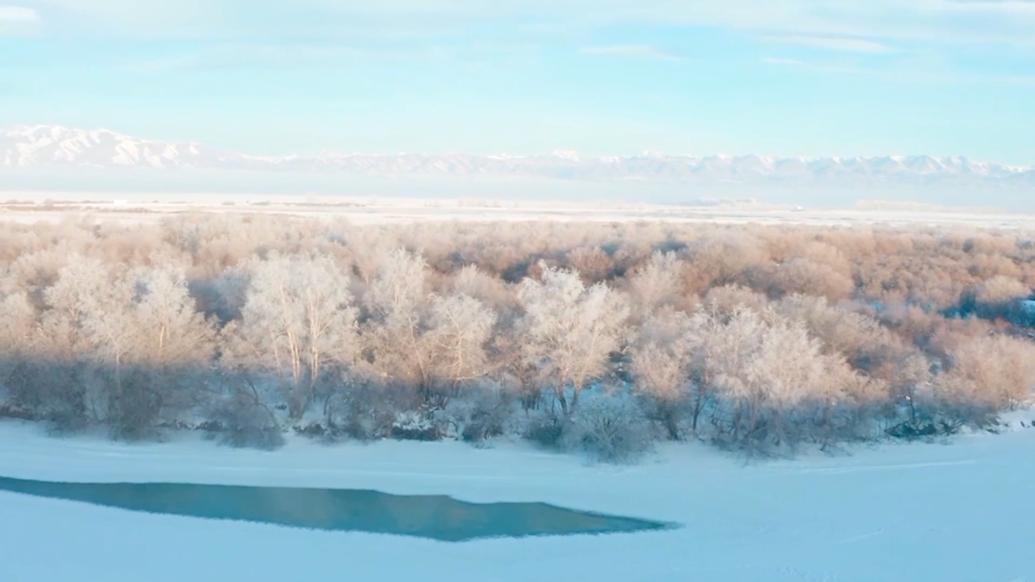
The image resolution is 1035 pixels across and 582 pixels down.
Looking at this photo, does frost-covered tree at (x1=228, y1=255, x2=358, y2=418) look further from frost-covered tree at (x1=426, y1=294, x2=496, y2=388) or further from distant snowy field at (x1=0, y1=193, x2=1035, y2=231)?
distant snowy field at (x1=0, y1=193, x2=1035, y2=231)

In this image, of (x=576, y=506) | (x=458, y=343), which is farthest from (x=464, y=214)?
(x=576, y=506)

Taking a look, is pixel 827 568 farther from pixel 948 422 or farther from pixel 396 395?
pixel 396 395

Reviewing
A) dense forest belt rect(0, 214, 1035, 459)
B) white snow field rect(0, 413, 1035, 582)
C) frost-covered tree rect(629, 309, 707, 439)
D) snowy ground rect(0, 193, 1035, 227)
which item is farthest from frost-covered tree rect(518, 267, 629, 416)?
snowy ground rect(0, 193, 1035, 227)

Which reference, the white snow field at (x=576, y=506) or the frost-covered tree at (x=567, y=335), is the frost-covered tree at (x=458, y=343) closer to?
the frost-covered tree at (x=567, y=335)

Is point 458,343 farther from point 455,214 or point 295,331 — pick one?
point 455,214

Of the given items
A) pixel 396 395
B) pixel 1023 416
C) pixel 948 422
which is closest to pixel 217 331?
pixel 396 395

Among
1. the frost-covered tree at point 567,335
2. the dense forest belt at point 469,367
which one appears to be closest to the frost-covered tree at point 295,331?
the dense forest belt at point 469,367
